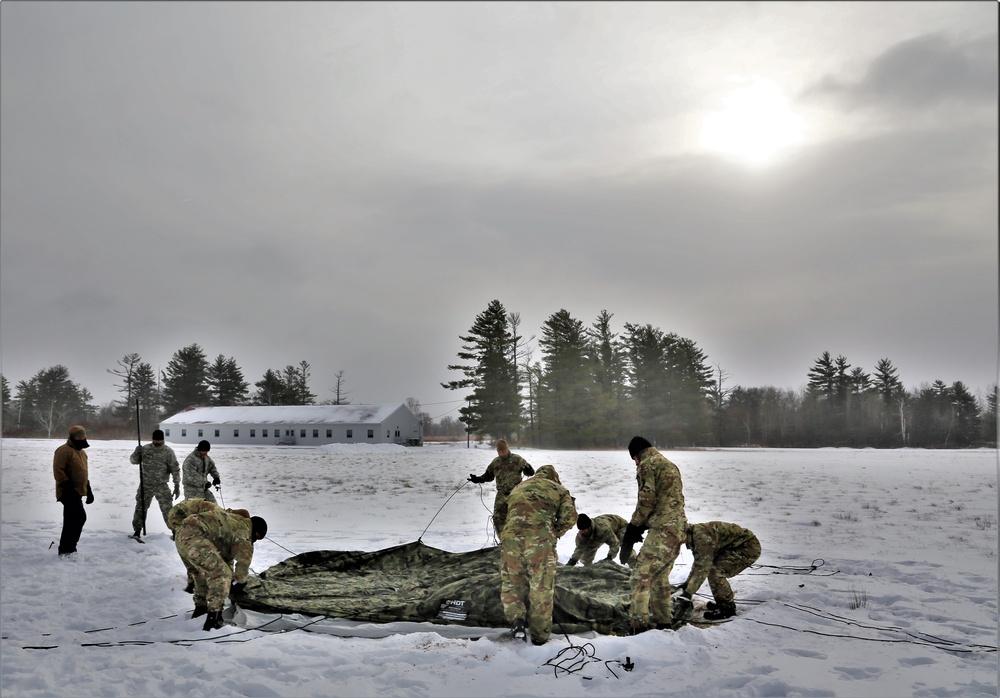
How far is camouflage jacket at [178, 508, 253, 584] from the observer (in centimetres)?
593

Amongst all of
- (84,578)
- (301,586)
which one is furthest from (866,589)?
(84,578)

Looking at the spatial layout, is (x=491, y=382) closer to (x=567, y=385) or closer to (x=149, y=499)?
(x=567, y=385)

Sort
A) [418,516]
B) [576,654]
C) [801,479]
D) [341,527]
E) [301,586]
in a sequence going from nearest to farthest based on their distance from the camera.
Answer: [576,654]
[301,586]
[341,527]
[418,516]
[801,479]

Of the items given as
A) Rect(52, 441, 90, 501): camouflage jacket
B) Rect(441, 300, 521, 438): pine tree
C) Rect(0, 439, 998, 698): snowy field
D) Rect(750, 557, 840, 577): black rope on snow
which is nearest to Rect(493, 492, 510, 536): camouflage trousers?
Rect(0, 439, 998, 698): snowy field

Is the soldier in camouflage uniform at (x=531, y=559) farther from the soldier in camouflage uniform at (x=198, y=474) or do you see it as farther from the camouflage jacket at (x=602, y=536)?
the soldier in camouflage uniform at (x=198, y=474)

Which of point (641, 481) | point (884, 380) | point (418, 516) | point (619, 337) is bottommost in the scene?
point (418, 516)

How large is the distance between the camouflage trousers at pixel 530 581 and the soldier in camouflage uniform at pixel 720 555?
5.37ft

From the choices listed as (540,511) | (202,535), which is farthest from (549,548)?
(202,535)

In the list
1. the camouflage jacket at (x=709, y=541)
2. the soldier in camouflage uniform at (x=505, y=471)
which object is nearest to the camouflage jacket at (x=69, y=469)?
the soldier in camouflage uniform at (x=505, y=471)

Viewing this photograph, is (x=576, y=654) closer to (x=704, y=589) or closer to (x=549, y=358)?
(x=704, y=589)

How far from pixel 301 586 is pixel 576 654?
3.72m

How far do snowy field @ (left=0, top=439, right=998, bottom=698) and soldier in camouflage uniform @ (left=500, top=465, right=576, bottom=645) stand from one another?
29 centimetres

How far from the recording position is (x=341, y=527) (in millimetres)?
12289

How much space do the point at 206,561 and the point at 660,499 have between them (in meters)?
4.46
